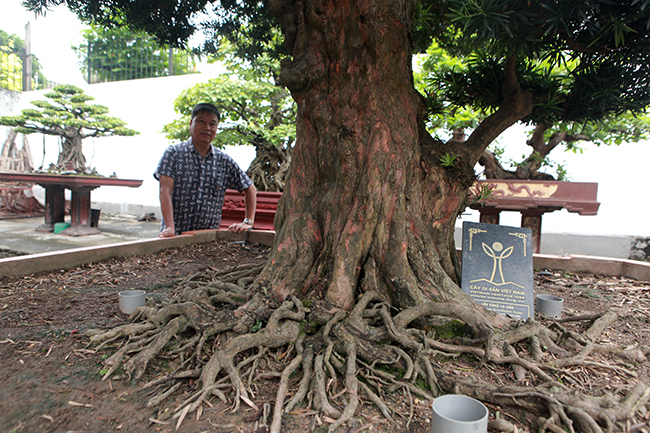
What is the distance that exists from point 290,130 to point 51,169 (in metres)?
6.66

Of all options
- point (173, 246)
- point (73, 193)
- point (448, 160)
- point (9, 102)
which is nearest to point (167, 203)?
point (173, 246)

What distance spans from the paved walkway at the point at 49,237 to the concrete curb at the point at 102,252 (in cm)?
224

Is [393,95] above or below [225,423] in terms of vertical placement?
above

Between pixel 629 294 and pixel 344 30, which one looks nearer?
pixel 344 30

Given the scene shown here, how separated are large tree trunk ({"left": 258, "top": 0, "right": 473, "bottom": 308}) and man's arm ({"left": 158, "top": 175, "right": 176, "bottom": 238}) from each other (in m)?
1.39

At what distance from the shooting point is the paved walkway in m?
5.27

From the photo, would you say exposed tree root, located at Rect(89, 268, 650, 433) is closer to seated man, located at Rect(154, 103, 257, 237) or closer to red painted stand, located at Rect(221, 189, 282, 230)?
seated man, located at Rect(154, 103, 257, 237)

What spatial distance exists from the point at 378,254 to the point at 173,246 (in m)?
2.10

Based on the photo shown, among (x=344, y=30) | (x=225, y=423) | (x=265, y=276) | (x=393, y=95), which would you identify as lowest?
(x=225, y=423)

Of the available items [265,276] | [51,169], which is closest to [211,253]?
[265,276]

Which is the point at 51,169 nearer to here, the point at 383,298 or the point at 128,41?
the point at 128,41

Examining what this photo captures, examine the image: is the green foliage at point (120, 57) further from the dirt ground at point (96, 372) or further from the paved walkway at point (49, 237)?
the dirt ground at point (96, 372)

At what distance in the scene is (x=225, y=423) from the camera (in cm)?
114

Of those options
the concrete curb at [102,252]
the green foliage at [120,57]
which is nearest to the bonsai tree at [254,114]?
the concrete curb at [102,252]
